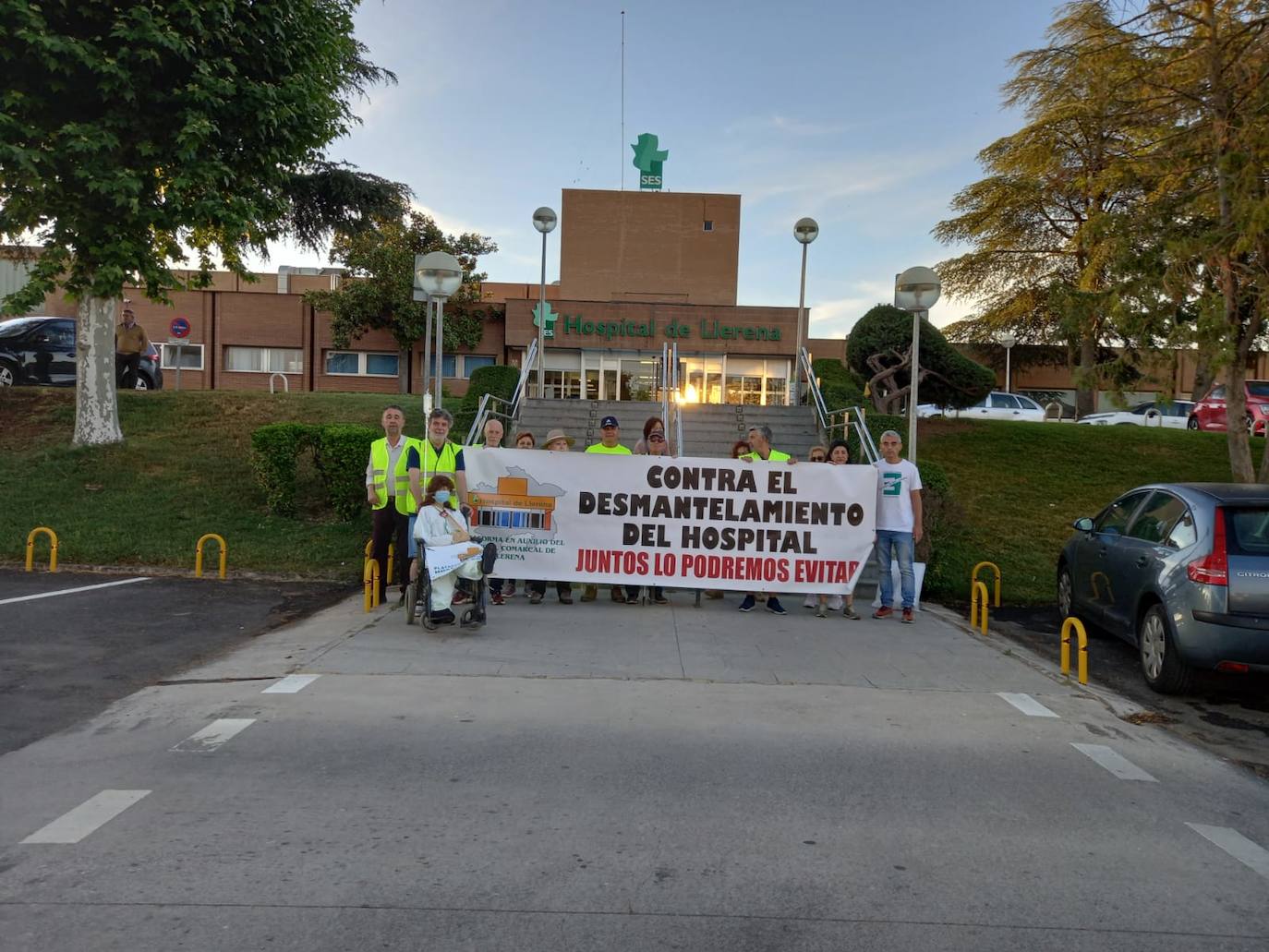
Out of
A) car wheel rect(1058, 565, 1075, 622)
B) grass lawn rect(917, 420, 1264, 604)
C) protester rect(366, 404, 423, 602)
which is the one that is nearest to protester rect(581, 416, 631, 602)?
protester rect(366, 404, 423, 602)

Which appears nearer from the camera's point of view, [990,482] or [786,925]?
[786,925]

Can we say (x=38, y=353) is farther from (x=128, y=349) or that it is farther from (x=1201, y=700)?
(x=1201, y=700)

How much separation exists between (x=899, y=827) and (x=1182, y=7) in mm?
12820

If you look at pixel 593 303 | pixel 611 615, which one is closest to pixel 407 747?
pixel 611 615

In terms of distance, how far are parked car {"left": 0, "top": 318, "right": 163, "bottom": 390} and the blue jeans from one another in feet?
57.2

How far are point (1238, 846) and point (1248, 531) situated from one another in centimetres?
343

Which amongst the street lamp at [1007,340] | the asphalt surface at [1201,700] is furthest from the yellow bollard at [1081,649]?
the street lamp at [1007,340]

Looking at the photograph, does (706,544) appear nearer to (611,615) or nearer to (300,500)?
(611,615)

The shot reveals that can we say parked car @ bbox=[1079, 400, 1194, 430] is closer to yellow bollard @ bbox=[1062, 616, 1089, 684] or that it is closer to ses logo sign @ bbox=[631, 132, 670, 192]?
ses logo sign @ bbox=[631, 132, 670, 192]

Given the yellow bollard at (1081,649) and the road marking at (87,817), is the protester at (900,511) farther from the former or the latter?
the road marking at (87,817)

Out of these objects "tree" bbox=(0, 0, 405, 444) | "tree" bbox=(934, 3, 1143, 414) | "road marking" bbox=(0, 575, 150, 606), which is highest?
"tree" bbox=(934, 3, 1143, 414)

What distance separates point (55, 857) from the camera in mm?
3613

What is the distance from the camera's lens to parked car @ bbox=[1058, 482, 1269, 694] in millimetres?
6516

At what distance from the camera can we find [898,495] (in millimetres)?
9375
